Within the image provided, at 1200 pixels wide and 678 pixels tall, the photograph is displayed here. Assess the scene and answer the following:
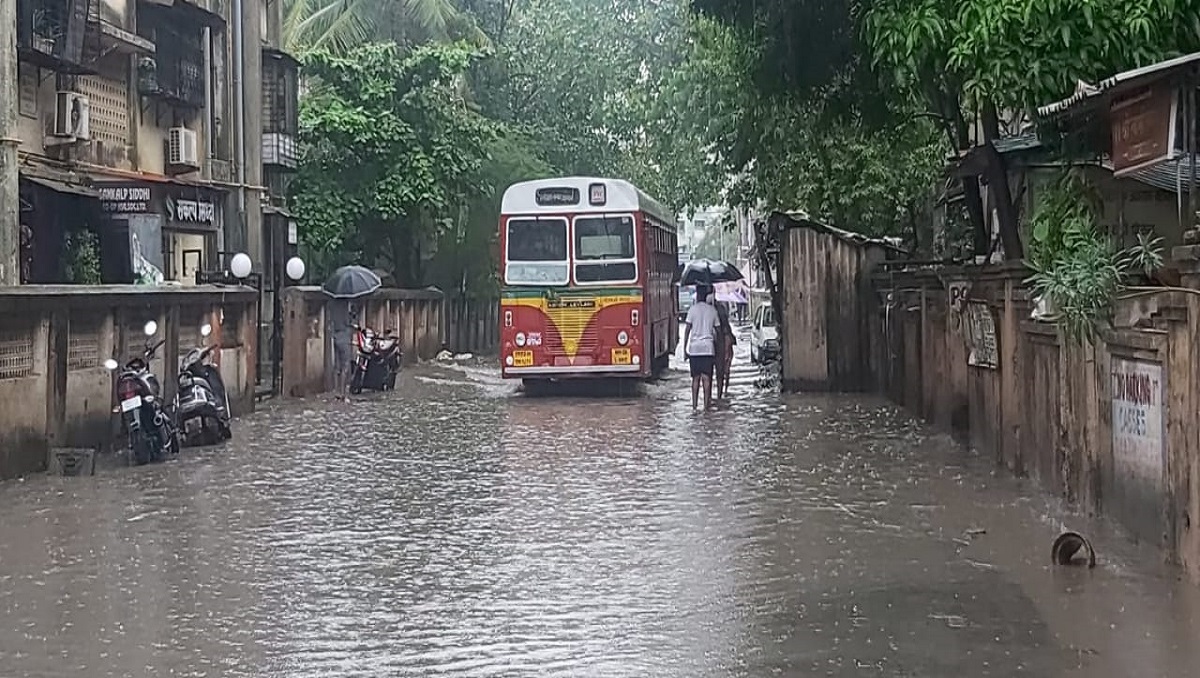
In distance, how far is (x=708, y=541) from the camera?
10258 mm

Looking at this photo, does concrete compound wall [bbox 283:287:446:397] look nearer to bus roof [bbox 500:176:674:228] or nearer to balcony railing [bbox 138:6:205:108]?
bus roof [bbox 500:176:674:228]

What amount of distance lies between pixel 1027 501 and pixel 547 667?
19.2 feet

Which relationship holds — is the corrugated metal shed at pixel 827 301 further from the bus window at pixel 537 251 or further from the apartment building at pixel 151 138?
the apartment building at pixel 151 138

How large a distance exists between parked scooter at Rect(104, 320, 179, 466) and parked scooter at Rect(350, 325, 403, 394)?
977cm

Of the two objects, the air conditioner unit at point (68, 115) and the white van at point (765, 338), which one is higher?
the air conditioner unit at point (68, 115)

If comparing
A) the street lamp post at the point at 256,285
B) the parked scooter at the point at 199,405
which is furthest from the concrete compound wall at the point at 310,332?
the parked scooter at the point at 199,405

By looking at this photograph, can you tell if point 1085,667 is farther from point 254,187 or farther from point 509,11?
point 509,11

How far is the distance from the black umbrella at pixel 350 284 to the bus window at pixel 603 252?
11.9 feet

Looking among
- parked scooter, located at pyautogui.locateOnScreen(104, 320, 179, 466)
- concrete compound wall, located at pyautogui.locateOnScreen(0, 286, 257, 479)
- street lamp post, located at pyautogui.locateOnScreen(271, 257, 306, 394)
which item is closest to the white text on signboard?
concrete compound wall, located at pyautogui.locateOnScreen(0, 286, 257, 479)

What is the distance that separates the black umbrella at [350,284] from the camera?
24.3m

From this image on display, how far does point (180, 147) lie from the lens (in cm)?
2555

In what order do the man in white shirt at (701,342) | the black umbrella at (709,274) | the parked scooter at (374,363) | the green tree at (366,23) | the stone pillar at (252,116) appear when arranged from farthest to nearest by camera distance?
the green tree at (366,23) → the stone pillar at (252,116) → the black umbrella at (709,274) → the parked scooter at (374,363) → the man in white shirt at (701,342)

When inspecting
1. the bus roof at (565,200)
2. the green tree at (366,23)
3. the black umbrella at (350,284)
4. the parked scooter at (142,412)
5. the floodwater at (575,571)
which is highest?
the green tree at (366,23)

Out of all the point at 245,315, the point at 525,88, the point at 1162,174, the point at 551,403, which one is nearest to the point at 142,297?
the point at 245,315
